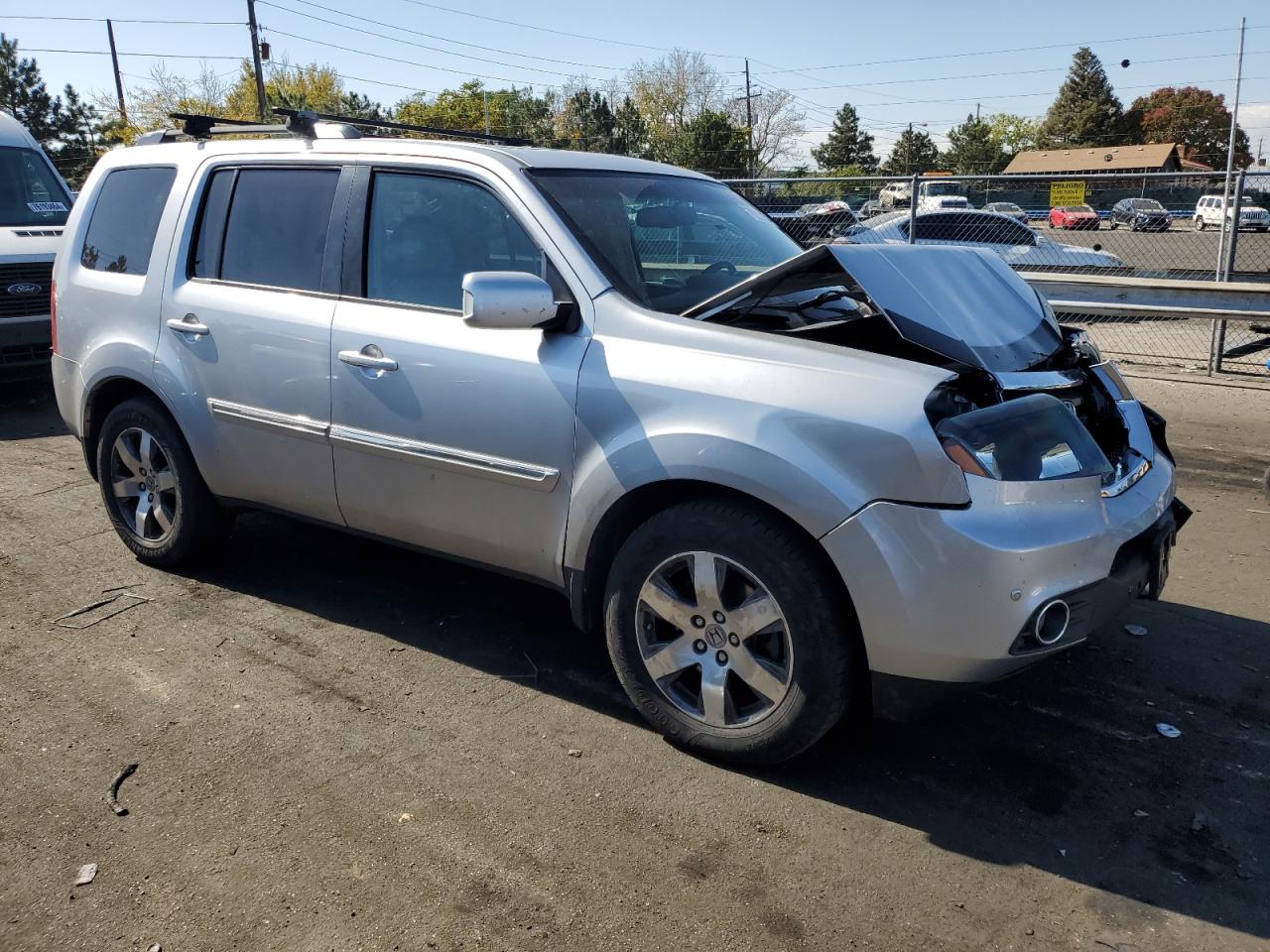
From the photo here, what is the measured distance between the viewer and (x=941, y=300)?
138 inches

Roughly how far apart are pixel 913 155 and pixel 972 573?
99.2m

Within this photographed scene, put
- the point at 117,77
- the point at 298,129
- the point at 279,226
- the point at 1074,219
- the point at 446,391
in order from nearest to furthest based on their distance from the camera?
the point at 446,391 → the point at 279,226 → the point at 298,129 → the point at 1074,219 → the point at 117,77

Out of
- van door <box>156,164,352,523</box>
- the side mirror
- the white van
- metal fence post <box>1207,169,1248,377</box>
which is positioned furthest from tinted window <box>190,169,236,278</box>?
metal fence post <box>1207,169,1248,377</box>

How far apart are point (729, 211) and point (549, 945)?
3.10 meters

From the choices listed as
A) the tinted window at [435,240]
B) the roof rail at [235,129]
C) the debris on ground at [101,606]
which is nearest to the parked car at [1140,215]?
the roof rail at [235,129]

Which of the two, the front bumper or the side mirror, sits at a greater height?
the side mirror

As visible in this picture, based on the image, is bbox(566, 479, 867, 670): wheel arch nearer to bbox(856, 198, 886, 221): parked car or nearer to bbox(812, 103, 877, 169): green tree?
bbox(856, 198, 886, 221): parked car

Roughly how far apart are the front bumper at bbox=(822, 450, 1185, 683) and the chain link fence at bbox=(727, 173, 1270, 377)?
4256 mm

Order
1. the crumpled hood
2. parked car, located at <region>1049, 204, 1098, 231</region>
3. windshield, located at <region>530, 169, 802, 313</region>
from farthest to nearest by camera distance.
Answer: parked car, located at <region>1049, 204, 1098, 231</region>, windshield, located at <region>530, 169, 802, 313</region>, the crumpled hood

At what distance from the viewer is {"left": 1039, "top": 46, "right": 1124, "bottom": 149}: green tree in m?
102

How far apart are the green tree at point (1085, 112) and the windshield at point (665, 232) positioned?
111 metres

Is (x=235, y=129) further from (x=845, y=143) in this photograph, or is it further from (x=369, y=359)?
(x=845, y=143)

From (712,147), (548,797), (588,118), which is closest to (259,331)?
(548,797)

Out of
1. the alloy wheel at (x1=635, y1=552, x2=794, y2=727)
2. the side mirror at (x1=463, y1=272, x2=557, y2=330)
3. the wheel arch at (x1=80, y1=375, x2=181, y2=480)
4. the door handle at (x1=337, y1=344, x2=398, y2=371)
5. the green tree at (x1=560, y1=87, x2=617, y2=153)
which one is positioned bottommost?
the alloy wheel at (x1=635, y1=552, x2=794, y2=727)
